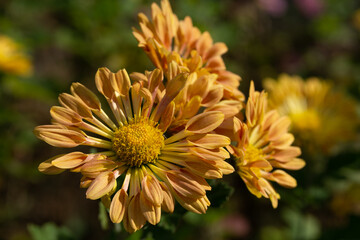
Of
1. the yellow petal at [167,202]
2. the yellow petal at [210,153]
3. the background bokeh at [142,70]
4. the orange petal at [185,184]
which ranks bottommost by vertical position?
the background bokeh at [142,70]

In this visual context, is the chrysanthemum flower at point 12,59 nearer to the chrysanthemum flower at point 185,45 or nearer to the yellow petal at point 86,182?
the chrysanthemum flower at point 185,45

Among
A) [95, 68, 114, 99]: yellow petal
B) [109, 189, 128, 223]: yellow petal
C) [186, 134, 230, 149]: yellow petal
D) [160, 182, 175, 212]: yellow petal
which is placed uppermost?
[95, 68, 114, 99]: yellow petal

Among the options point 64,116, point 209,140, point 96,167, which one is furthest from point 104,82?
point 209,140

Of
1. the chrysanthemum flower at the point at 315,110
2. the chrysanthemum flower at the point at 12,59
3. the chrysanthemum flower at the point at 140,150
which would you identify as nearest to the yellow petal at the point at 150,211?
the chrysanthemum flower at the point at 140,150

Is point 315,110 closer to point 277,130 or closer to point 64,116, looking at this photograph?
point 277,130

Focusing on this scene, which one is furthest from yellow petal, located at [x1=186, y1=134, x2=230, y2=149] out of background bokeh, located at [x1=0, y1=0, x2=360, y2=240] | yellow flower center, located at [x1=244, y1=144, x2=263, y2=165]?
background bokeh, located at [x1=0, y1=0, x2=360, y2=240]

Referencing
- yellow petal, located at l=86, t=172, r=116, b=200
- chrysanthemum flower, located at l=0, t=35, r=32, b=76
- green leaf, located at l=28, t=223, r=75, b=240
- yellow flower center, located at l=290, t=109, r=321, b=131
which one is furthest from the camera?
chrysanthemum flower, located at l=0, t=35, r=32, b=76

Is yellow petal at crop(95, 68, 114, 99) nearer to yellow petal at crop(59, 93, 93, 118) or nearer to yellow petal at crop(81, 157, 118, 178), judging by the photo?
yellow petal at crop(59, 93, 93, 118)

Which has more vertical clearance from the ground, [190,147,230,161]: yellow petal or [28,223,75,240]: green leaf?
[190,147,230,161]: yellow petal
